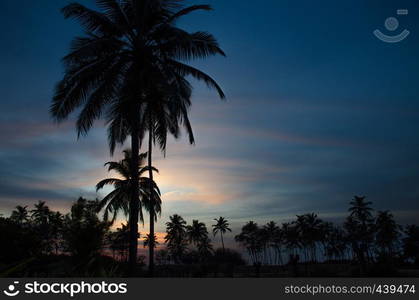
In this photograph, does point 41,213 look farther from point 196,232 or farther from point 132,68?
point 132,68

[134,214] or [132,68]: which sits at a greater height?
[132,68]

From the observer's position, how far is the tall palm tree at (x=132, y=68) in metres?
12.7

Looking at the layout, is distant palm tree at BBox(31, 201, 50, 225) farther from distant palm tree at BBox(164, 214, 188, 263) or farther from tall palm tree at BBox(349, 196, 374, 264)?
tall palm tree at BBox(349, 196, 374, 264)

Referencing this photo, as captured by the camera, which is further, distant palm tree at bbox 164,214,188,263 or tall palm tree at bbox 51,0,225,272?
distant palm tree at bbox 164,214,188,263

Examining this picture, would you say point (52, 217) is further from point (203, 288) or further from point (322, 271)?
point (203, 288)

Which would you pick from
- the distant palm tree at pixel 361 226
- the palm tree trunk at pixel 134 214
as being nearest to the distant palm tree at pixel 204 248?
the distant palm tree at pixel 361 226

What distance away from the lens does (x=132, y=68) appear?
526 inches

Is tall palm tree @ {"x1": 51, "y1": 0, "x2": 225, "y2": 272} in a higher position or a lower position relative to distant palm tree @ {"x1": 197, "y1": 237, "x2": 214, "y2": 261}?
higher

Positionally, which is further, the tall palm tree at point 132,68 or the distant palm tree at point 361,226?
the distant palm tree at point 361,226

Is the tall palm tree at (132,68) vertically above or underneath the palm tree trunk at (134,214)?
above

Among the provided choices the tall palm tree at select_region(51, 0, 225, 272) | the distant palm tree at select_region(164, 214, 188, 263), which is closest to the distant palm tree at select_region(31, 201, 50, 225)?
the distant palm tree at select_region(164, 214, 188, 263)

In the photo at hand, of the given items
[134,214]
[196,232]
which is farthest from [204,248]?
[134,214]

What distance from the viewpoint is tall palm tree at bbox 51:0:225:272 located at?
499 inches

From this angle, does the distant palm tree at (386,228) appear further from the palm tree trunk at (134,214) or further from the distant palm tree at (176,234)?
the palm tree trunk at (134,214)
